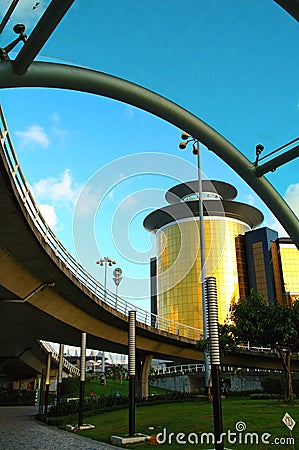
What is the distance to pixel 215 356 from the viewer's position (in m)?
10.5

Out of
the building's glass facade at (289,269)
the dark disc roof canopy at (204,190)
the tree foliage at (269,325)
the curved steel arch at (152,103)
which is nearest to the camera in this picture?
the curved steel arch at (152,103)

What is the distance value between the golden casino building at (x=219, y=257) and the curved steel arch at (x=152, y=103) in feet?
Answer: 262

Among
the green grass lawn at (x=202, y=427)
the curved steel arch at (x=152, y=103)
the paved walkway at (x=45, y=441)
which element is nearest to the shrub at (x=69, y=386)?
the green grass lawn at (x=202, y=427)

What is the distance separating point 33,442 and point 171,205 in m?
83.1

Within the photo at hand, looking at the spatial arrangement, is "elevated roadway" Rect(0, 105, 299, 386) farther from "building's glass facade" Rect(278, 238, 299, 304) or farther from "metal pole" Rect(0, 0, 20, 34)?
"building's glass facade" Rect(278, 238, 299, 304)

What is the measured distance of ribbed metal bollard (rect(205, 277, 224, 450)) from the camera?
10.2m

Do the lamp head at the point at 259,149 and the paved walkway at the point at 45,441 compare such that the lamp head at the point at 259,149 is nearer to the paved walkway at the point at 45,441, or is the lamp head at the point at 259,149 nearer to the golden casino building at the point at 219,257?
the paved walkway at the point at 45,441

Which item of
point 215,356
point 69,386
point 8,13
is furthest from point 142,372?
point 8,13

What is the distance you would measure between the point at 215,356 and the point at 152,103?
6.25 meters

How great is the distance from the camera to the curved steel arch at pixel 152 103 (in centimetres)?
562

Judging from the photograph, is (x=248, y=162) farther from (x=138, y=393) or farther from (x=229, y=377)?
(x=229, y=377)

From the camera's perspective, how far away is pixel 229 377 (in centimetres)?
5791

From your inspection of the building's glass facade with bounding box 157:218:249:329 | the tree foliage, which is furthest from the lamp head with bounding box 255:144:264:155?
the building's glass facade with bounding box 157:218:249:329

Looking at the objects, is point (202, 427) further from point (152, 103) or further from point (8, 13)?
point (8, 13)
